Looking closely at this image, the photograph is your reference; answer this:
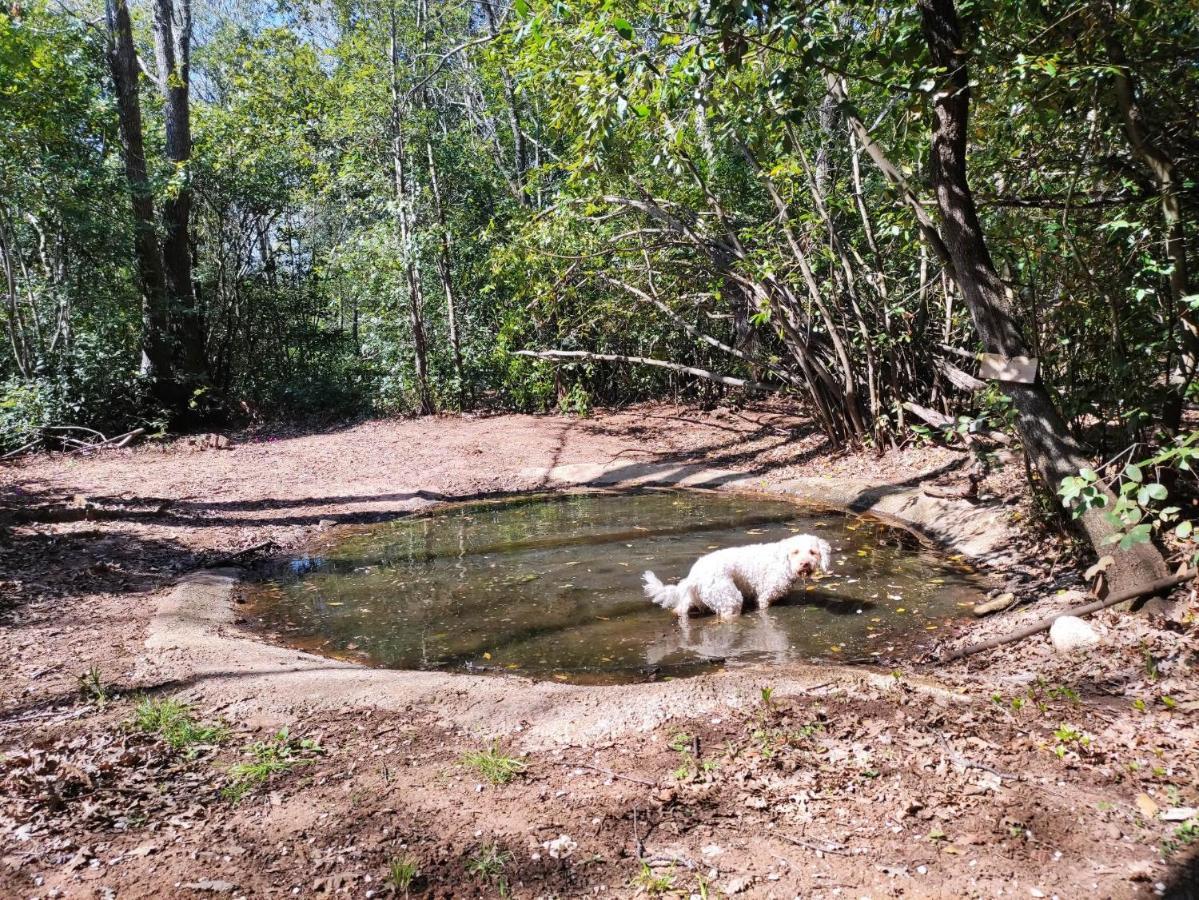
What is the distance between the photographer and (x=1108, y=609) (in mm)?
4742

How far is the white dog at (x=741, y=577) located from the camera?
6094 mm

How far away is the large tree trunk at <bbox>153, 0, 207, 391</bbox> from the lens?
18.4 metres

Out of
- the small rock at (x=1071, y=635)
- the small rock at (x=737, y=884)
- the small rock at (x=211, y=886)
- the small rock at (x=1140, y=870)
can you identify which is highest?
the small rock at (x=1071, y=635)

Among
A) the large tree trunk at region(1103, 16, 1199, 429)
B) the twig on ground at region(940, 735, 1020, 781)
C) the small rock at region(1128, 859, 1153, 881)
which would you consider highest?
the large tree trunk at region(1103, 16, 1199, 429)

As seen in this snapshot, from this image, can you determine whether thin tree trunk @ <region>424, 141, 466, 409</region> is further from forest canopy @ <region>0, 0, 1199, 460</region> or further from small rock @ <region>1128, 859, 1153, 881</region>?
small rock @ <region>1128, 859, 1153, 881</region>

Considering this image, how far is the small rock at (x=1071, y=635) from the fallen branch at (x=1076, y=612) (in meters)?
0.06

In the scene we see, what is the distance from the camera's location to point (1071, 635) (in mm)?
4594

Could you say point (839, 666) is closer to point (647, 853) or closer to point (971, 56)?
point (647, 853)

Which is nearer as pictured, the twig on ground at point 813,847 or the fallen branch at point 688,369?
the twig on ground at point 813,847

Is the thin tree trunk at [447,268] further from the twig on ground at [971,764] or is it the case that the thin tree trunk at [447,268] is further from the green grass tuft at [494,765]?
the twig on ground at [971,764]

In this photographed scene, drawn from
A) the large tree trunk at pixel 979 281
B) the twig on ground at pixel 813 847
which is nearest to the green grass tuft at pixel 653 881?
the twig on ground at pixel 813 847

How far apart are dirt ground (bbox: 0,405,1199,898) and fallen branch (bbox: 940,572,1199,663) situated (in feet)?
0.27

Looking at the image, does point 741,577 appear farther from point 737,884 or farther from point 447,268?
point 447,268

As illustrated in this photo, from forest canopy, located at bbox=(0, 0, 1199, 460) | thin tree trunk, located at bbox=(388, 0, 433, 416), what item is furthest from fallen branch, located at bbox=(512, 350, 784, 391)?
thin tree trunk, located at bbox=(388, 0, 433, 416)
